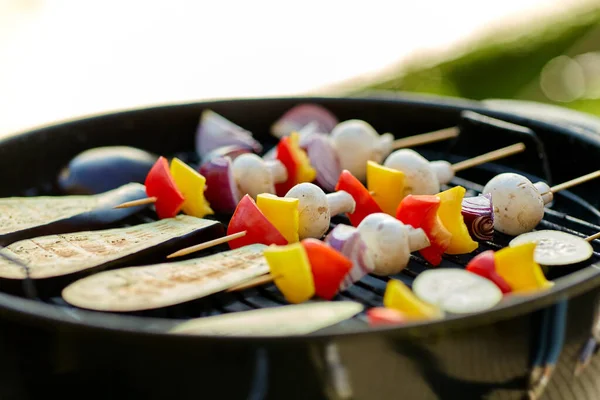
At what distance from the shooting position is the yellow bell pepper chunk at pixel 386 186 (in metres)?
2.30

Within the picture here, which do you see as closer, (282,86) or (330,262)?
(330,262)

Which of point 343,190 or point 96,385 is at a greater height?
point 343,190

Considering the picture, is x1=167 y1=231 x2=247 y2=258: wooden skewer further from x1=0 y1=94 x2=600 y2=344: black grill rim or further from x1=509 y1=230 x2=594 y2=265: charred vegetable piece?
x1=509 y1=230 x2=594 y2=265: charred vegetable piece

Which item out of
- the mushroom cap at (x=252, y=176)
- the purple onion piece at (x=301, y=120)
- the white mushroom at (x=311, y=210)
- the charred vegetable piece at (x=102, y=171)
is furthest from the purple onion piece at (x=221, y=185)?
the purple onion piece at (x=301, y=120)

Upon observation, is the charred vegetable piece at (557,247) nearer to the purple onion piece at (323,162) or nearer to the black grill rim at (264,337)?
the black grill rim at (264,337)

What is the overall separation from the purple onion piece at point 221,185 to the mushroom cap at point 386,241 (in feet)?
1.97

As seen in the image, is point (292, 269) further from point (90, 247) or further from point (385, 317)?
point (90, 247)

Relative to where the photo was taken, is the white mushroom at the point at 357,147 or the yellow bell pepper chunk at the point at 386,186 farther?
the white mushroom at the point at 357,147

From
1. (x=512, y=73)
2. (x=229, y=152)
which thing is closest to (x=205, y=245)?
(x=229, y=152)

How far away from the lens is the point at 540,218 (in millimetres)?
2148

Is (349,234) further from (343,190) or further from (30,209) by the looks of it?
(30,209)

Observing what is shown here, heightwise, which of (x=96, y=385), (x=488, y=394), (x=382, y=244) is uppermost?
(x=382, y=244)

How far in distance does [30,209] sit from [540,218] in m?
1.56

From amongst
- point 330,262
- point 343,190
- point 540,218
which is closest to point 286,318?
point 330,262
